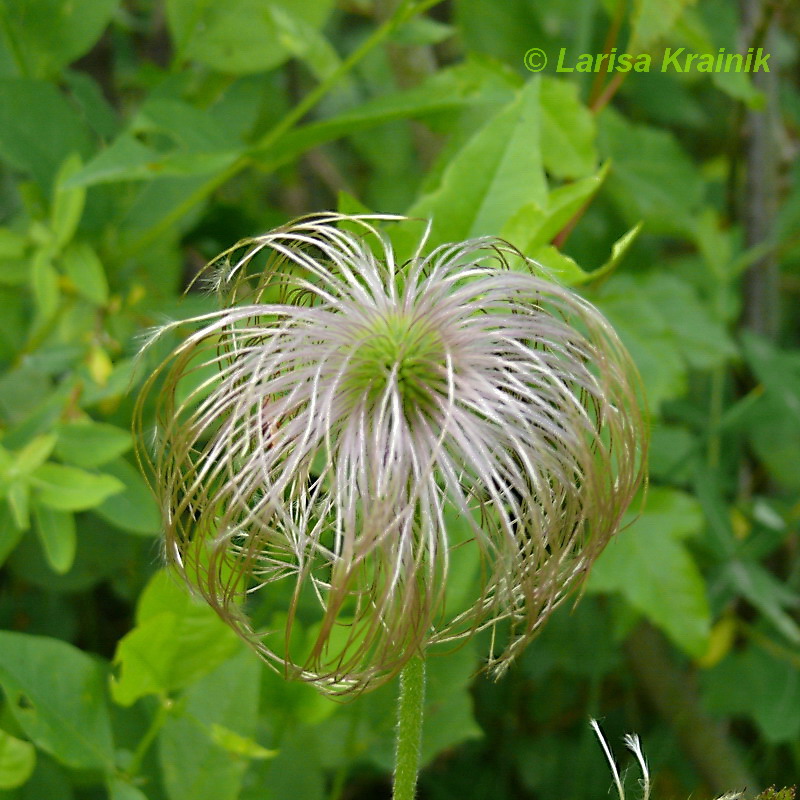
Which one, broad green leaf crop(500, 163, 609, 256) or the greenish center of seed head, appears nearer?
the greenish center of seed head

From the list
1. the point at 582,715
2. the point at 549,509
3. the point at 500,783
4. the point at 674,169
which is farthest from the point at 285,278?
the point at 582,715

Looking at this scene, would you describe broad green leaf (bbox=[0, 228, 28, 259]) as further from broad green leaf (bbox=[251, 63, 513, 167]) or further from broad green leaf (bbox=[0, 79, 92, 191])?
broad green leaf (bbox=[251, 63, 513, 167])

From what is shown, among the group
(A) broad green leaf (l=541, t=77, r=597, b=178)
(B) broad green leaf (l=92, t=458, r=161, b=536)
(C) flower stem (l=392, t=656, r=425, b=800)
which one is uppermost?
(A) broad green leaf (l=541, t=77, r=597, b=178)

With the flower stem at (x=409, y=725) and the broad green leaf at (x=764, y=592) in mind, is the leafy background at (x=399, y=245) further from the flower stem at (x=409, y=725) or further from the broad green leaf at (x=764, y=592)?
the flower stem at (x=409, y=725)

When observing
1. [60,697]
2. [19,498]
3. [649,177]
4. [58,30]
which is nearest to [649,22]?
[649,177]

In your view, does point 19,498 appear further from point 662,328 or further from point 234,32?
point 662,328

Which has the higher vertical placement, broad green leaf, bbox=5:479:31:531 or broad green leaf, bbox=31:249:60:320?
broad green leaf, bbox=31:249:60:320
